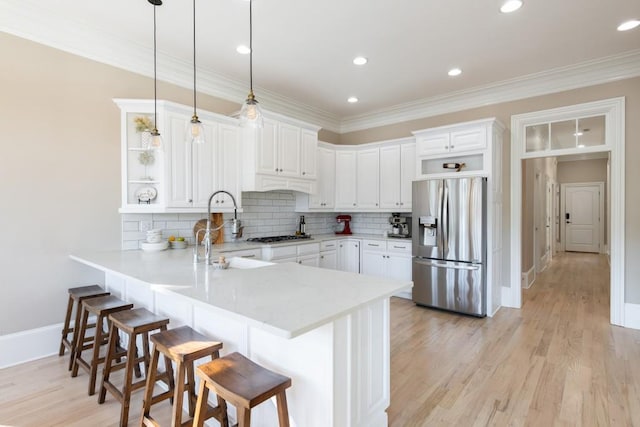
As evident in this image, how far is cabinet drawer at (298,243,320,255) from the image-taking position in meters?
4.35

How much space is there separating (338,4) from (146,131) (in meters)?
2.15

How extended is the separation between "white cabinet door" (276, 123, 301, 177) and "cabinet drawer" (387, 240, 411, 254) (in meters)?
1.70

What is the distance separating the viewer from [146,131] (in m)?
3.22

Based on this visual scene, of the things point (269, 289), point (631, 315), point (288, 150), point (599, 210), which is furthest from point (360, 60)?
point (599, 210)

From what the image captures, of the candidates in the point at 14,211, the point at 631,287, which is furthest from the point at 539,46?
the point at 14,211

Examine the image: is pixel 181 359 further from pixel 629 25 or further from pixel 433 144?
pixel 629 25

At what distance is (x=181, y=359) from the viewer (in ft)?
5.26

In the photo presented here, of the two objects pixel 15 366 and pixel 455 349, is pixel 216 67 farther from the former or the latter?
pixel 455 349

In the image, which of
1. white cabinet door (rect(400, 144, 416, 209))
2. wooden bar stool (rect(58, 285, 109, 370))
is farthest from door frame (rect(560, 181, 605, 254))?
wooden bar stool (rect(58, 285, 109, 370))

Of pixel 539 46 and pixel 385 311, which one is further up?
pixel 539 46

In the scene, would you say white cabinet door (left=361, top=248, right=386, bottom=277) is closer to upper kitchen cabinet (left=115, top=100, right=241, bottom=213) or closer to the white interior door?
upper kitchen cabinet (left=115, top=100, right=241, bottom=213)

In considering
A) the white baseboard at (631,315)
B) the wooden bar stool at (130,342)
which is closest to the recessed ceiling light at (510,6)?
the white baseboard at (631,315)

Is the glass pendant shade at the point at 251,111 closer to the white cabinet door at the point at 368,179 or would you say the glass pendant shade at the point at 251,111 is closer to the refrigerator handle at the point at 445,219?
the refrigerator handle at the point at 445,219

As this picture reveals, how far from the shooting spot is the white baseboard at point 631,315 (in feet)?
11.5
